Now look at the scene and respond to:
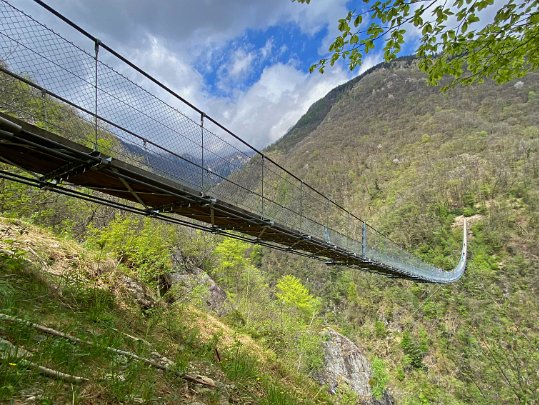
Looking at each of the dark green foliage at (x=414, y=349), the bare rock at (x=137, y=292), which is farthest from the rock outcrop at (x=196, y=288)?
the dark green foliage at (x=414, y=349)

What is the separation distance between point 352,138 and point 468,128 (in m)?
18.3

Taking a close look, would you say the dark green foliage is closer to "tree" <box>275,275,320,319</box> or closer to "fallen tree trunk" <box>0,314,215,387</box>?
"tree" <box>275,275,320,319</box>

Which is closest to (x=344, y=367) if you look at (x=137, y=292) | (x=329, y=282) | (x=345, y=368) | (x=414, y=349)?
(x=345, y=368)

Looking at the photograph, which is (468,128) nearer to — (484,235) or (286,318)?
(484,235)

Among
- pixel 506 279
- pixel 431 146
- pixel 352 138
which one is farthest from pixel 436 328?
pixel 352 138

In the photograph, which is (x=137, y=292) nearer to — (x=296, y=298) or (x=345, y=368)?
(x=345, y=368)

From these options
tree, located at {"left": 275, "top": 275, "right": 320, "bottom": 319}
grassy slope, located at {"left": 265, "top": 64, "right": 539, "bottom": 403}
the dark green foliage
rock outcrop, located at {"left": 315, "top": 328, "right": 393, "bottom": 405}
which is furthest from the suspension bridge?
the dark green foliage

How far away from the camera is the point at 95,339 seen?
2.20 metres

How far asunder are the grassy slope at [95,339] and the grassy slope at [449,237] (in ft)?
11.6

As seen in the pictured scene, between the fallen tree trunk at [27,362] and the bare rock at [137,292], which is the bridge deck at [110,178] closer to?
the bare rock at [137,292]

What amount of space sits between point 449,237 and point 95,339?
30.1m

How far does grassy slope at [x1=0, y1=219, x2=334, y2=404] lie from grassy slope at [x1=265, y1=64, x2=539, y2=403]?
353cm

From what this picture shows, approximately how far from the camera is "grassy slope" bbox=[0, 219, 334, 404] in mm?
1756

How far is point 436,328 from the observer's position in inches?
885
